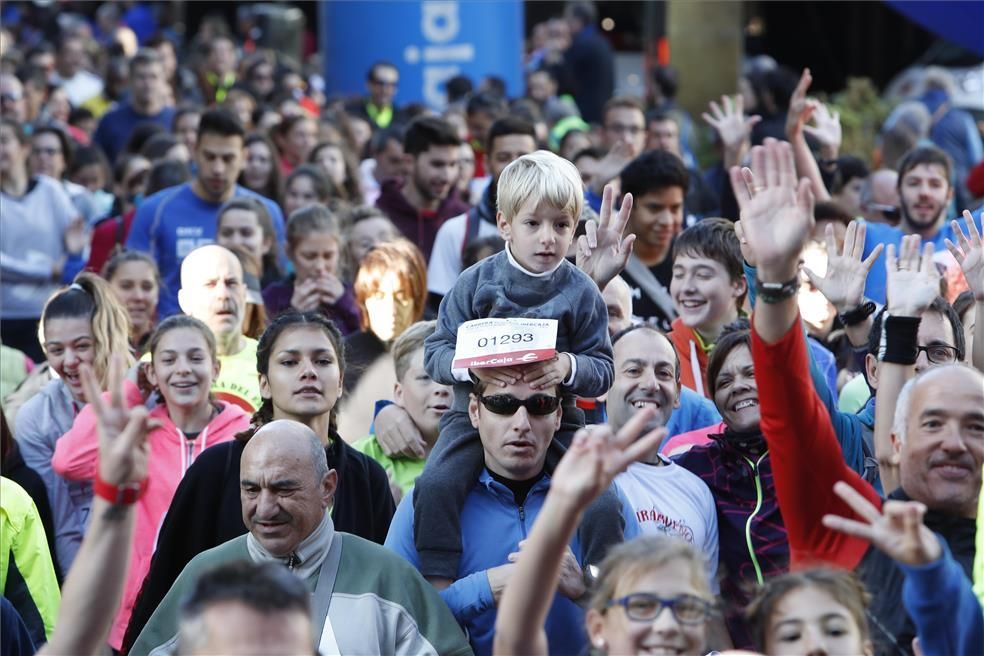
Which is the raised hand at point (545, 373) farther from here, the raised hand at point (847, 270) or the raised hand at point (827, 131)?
the raised hand at point (827, 131)

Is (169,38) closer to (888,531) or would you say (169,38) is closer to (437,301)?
(437,301)

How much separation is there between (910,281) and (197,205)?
17.5 feet

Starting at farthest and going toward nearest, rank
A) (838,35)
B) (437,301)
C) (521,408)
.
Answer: (838,35) → (437,301) → (521,408)

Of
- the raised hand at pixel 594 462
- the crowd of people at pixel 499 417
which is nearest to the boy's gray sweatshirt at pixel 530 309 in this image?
the crowd of people at pixel 499 417

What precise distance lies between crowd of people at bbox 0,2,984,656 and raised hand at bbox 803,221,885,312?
0.02 meters

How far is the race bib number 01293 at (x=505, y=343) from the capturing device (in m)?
5.24

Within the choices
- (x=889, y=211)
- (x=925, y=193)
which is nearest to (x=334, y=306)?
(x=925, y=193)

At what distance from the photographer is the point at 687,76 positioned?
20.9 metres

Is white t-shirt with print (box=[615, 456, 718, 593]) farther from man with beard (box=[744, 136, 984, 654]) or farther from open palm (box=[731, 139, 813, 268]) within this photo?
open palm (box=[731, 139, 813, 268])

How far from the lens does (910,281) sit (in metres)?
5.05

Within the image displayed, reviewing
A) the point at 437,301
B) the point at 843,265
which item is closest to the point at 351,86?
the point at 437,301

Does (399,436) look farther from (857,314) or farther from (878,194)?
(878,194)

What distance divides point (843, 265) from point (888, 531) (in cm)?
195

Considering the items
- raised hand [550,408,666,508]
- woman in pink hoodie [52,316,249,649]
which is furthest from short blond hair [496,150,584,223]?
raised hand [550,408,666,508]
